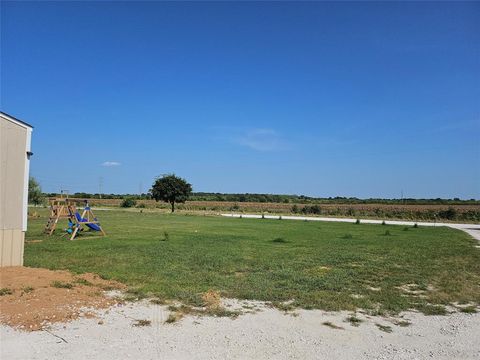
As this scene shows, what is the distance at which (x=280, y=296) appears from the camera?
27.9ft

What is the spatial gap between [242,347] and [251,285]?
393 cm

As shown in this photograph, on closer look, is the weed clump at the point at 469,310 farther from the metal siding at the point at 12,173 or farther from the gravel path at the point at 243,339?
the metal siding at the point at 12,173

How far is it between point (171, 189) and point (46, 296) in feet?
179

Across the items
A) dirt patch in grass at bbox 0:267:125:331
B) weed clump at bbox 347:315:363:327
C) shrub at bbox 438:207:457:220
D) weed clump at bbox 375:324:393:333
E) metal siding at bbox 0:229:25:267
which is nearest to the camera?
dirt patch in grass at bbox 0:267:125:331

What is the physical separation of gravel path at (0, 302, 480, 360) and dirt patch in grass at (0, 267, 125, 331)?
379 millimetres

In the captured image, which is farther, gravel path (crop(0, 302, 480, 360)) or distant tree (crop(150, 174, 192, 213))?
distant tree (crop(150, 174, 192, 213))

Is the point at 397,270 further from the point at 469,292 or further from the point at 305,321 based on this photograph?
the point at 305,321

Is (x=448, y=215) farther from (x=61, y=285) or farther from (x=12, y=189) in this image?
(x=61, y=285)

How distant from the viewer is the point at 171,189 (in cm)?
6153

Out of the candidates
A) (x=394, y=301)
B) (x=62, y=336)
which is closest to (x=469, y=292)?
(x=394, y=301)

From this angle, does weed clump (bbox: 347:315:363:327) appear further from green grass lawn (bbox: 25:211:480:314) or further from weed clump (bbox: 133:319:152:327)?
weed clump (bbox: 133:319:152:327)

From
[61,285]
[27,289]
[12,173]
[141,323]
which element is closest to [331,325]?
[141,323]

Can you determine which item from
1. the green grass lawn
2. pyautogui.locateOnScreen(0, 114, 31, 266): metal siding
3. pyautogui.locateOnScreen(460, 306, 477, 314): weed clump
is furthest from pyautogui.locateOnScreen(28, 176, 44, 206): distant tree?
pyautogui.locateOnScreen(460, 306, 477, 314): weed clump

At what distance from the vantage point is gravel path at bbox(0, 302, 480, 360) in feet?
17.2
